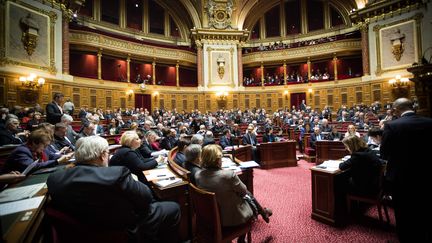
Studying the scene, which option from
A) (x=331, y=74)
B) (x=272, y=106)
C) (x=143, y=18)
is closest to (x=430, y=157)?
(x=272, y=106)

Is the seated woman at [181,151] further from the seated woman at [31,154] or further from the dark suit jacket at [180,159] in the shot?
the seated woman at [31,154]

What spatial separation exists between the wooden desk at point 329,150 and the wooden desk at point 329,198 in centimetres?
334

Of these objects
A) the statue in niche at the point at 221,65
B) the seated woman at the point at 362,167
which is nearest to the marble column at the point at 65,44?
the statue in niche at the point at 221,65

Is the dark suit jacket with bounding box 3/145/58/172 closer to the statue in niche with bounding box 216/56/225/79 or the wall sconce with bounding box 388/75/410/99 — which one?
the statue in niche with bounding box 216/56/225/79

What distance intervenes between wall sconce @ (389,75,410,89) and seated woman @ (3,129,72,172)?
15.7 meters

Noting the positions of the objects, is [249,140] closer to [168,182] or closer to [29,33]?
[168,182]

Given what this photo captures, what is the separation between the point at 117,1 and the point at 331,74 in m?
17.0

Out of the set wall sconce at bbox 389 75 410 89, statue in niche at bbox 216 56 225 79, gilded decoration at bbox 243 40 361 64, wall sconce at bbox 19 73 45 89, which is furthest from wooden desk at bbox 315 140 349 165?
gilded decoration at bbox 243 40 361 64

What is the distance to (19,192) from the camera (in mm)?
1709

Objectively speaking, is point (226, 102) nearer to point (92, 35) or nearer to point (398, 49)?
point (92, 35)

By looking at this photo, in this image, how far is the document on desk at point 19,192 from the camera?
1.57 meters

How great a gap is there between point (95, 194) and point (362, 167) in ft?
10.0

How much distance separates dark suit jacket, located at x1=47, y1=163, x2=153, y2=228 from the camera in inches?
53.5

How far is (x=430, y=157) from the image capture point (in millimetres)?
2072
